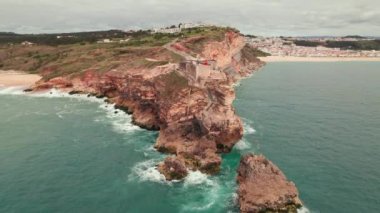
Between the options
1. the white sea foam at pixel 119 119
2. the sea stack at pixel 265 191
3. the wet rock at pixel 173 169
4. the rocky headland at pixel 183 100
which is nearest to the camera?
the sea stack at pixel 265 191

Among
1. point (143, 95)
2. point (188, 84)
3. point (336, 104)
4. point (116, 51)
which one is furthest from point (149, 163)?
point (116, 51)

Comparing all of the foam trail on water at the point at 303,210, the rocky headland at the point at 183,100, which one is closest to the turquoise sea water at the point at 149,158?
the foam trail on water at the point at 303,210

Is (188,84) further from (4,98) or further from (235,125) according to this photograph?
(4,98)

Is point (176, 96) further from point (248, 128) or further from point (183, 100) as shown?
point (248, 128)

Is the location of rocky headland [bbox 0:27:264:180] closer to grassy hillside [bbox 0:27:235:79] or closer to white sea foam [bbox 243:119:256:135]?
grassy hillside [bbox 0:27:235:79]

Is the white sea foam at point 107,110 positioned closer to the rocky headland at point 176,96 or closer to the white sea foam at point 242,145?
the rocky headland at point 176,96

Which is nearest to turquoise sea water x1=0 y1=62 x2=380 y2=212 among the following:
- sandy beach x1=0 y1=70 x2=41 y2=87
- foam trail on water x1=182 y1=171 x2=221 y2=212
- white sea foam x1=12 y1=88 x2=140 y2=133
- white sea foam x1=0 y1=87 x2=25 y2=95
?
foam trail on water x1=182 y1=171 x2=221 y2=212
